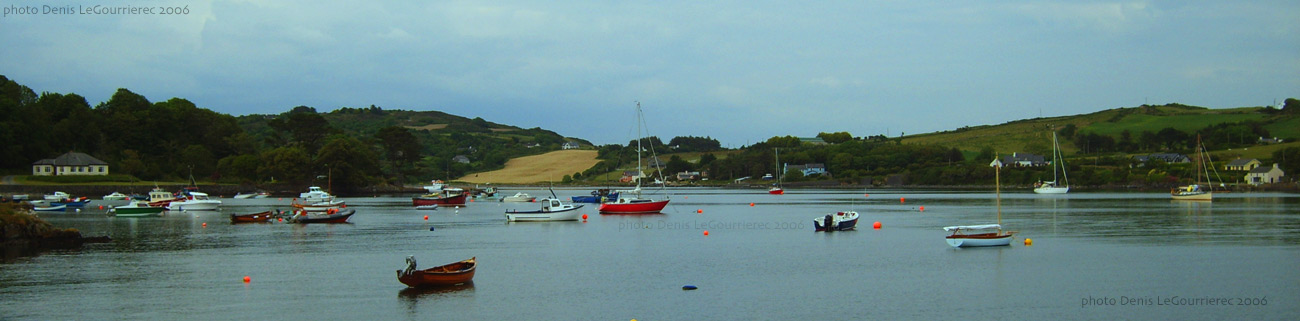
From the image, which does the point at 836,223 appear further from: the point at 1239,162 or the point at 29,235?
the point at 1239,162

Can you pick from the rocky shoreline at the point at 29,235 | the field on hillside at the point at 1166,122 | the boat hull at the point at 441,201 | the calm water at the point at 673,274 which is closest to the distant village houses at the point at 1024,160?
the field on hillside at the point at 1166,122

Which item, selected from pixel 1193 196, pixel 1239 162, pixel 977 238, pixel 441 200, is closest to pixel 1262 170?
pixel 1239 162

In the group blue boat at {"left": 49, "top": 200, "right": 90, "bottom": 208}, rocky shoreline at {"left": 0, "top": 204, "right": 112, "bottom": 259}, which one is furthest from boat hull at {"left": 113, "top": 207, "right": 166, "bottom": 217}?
rocky shoreline at {"left": 0, "top": 204, "right": 112, "bottom": 259}

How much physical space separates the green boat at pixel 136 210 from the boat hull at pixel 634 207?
1212 inches

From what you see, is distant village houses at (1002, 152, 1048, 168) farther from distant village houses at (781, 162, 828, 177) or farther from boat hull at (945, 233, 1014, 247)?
boat hull at (945, 233, 1014, 247)

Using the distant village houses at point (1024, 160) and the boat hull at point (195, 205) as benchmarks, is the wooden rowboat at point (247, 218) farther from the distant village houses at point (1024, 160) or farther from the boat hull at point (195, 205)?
the distant village houses at point (1024, 160)

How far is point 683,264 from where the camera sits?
3203 cm

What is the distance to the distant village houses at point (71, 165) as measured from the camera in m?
101

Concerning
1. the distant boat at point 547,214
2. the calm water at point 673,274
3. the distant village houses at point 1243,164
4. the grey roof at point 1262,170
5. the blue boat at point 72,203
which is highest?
the distant village houses at point 1243,164

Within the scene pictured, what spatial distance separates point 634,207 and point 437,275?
132ft

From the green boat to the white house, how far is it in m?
115

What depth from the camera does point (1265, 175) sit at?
112 meters

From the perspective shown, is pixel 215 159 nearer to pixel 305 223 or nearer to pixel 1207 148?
pixel 305 223

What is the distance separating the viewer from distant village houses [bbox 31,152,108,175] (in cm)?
10088
